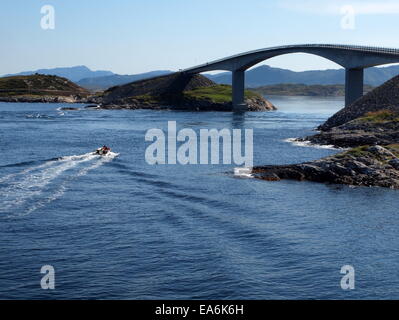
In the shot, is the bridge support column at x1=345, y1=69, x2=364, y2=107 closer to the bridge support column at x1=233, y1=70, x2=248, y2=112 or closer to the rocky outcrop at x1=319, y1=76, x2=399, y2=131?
the rocky outcrop at x1=319, y1=76, x2=399, y2=131

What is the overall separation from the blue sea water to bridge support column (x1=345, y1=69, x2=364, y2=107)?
6953 cm

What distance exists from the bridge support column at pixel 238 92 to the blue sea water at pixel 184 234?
123 m

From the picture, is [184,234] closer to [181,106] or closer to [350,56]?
[350,56]

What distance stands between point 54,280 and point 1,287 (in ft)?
8.63

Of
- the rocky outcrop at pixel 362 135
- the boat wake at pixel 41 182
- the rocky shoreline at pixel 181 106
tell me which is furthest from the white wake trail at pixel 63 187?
the rocky shoreline at pixel 181 106

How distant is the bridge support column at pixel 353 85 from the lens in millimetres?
127812

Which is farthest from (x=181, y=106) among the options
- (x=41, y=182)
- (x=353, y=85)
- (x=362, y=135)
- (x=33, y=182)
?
(x=33, y=182)

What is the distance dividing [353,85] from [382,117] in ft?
121

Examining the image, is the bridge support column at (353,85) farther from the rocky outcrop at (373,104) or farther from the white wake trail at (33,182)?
the white wake trail at (33,182)

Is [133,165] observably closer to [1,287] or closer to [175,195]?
[175,195]

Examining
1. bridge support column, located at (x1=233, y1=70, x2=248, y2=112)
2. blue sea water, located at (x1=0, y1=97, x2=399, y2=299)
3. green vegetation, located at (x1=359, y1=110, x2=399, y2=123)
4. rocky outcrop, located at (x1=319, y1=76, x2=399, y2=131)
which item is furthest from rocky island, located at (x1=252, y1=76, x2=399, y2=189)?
bridge support column, located at (x1=233, y1=70, x2=248, y2=112)

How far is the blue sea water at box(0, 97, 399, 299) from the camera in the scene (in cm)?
3003

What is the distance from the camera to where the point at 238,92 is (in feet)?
624

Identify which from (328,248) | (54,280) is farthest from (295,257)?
(54,280)
